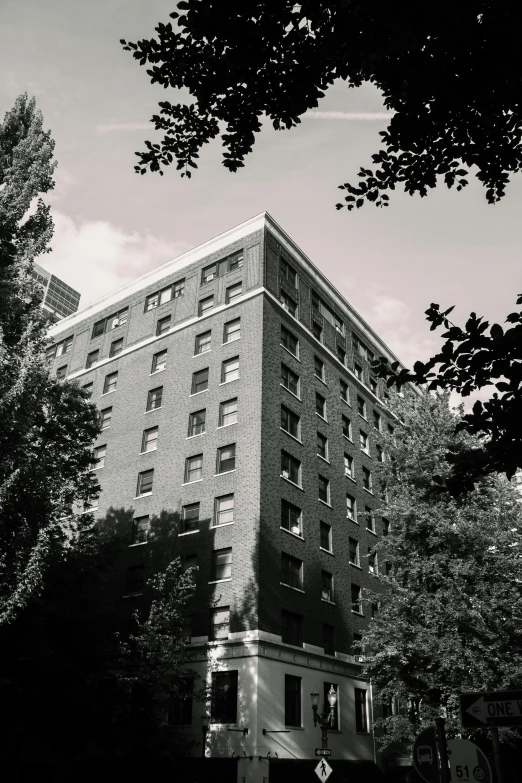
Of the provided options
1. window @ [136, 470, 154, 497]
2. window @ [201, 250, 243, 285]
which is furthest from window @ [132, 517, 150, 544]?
window @ [201, 250, 243, 285]

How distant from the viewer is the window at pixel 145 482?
34.5 meters

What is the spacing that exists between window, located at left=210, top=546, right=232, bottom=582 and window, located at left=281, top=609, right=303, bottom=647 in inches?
122

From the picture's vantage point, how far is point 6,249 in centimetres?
1967

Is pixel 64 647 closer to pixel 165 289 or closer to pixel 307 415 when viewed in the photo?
pixel 307 415

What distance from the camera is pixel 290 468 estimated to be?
1287 inches

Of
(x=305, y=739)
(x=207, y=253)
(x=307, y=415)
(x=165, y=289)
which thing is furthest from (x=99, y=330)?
(x=305, y=739)

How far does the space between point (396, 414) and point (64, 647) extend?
58.4 feet

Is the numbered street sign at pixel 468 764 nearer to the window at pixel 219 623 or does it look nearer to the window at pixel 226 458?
the window at pixel 219 623

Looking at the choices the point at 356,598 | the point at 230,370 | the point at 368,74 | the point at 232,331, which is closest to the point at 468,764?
the point at 368,74

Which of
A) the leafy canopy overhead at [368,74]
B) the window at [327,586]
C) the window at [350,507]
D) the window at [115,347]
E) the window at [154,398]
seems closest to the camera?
the leafy canopy overhead at [368,74]

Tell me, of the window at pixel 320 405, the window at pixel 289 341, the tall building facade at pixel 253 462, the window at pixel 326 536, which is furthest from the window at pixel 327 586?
the window at pixel 289 341

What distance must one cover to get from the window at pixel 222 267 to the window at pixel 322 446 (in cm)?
1148

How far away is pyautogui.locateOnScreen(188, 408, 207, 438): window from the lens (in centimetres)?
3388

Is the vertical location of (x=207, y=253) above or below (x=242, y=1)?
above
